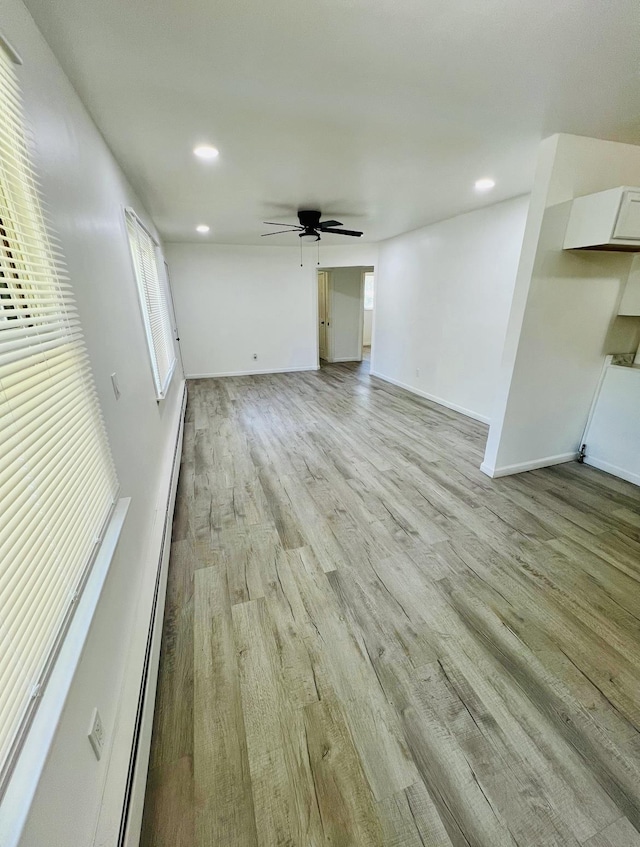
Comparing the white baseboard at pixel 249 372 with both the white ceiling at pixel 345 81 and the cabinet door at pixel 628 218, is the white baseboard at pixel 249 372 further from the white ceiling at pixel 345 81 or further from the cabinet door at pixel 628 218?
the cabinet door at pixel 628 218

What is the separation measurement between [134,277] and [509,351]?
2916 millimetres

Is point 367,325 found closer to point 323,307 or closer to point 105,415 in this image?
point 323,307

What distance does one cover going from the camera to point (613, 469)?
2.96 m

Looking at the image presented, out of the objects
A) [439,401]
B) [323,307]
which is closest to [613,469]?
[439,401]

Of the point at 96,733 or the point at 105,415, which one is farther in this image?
the point at 105,415

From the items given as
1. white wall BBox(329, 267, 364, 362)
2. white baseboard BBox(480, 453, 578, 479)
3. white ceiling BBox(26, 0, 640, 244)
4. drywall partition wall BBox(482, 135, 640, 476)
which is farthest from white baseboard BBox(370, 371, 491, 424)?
white ceiling BBox(26, 0, 640, 244)

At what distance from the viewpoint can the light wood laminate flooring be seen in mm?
1044

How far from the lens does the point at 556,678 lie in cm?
141

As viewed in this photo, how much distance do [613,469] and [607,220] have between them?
2.05 meters

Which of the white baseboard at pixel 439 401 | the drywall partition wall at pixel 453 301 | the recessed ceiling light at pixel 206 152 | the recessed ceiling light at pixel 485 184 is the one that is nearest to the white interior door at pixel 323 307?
the drywall partition wall at pixel 453 301

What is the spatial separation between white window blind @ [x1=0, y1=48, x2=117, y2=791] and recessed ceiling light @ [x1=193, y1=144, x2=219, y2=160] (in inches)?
61.7

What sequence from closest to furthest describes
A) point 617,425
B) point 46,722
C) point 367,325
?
point 46,722, point 617,425, point 367,325

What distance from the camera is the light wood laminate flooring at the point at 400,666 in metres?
1.04

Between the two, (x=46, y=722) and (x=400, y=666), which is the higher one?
(x=46, y=722)
